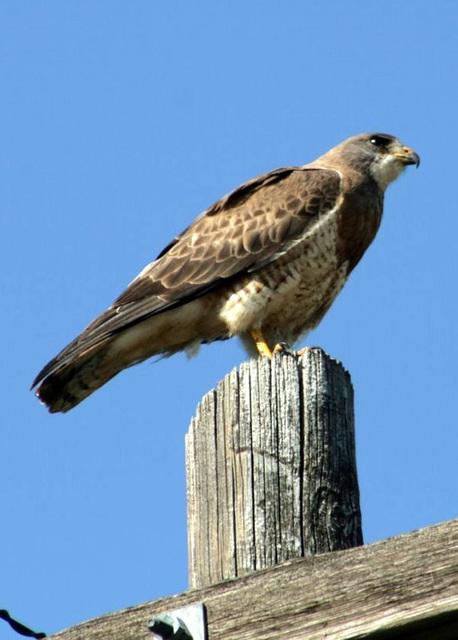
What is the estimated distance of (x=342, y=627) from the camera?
201cm

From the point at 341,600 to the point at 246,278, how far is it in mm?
4724

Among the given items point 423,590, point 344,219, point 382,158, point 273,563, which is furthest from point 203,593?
point 382,158

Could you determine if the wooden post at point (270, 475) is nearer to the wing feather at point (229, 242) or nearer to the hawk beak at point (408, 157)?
the wing feather at point (229, 242)

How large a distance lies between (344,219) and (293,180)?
454 mm

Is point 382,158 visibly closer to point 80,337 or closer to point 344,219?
point 344,219

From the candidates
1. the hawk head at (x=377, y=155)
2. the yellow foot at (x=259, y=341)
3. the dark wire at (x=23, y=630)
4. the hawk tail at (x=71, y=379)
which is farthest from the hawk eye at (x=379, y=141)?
the dark wire at (x=23, y=630)

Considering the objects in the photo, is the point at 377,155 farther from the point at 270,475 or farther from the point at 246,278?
the point at 270,475

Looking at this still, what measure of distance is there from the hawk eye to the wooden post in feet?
17.8

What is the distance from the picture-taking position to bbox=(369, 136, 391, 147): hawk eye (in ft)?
26.9

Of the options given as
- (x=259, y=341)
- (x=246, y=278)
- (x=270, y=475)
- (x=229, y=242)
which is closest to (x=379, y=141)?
(x=229, y=242)

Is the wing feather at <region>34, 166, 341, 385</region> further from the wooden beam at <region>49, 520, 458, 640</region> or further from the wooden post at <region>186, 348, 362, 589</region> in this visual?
the wooden beam at <region>49, 520, 458, 640</region>

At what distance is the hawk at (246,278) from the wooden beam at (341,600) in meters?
4.01

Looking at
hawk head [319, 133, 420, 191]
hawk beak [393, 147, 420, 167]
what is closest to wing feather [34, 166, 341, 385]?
hawk head [319, 133, 420, 191]

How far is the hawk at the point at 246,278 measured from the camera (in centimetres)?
659
